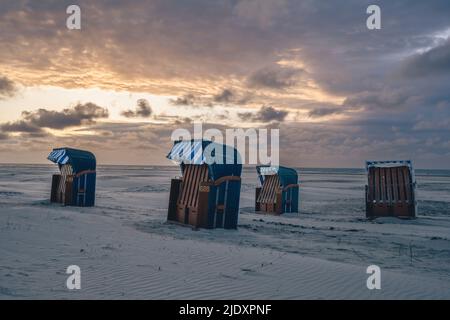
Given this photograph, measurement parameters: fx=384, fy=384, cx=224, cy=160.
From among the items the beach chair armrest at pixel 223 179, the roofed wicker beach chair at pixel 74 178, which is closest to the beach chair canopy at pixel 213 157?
the beach chair armrest at pixel 223 179

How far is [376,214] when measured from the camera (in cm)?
1842

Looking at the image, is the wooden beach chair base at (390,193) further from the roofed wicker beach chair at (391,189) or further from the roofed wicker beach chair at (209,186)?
the roofed wicker beach chair at (209,186)

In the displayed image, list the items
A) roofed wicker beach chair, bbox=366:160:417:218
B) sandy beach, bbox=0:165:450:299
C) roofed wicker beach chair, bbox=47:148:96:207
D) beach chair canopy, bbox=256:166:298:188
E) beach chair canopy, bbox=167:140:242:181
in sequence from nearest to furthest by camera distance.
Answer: sandy beach, bbox=0:165:450:299 → beach chair canopy, bbox=167:140:242:181 → roofed wicker beach chair, bbox=366:160:417:218 → roofed wicker beach chair, bbox=47:148:96:207 → beach chair canopy, bbox=256:166:298:188

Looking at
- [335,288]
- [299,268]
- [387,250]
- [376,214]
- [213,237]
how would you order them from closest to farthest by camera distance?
[335,288], [299,268], [387,250], [213,237], [376,214]

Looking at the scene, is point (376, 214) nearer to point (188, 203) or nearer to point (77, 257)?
point (188, 203)

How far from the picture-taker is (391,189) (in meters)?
18.4

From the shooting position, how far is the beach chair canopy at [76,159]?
19203mm

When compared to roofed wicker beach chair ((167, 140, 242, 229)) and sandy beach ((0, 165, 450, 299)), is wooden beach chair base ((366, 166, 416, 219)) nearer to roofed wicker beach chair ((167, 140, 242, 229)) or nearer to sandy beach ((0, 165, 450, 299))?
sandy beach ((0, 165, 450, 299))

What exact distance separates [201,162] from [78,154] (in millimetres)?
9485

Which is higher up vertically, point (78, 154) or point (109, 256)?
point (78, 154)

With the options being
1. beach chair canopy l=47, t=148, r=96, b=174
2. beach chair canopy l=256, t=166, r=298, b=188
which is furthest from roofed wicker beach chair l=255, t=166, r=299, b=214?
beach chair canopy l=47, t=148, r=96, b=174

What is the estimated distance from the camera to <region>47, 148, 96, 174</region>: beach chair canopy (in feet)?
63.0

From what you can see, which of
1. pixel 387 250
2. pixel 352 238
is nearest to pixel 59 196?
pixel 352 238
